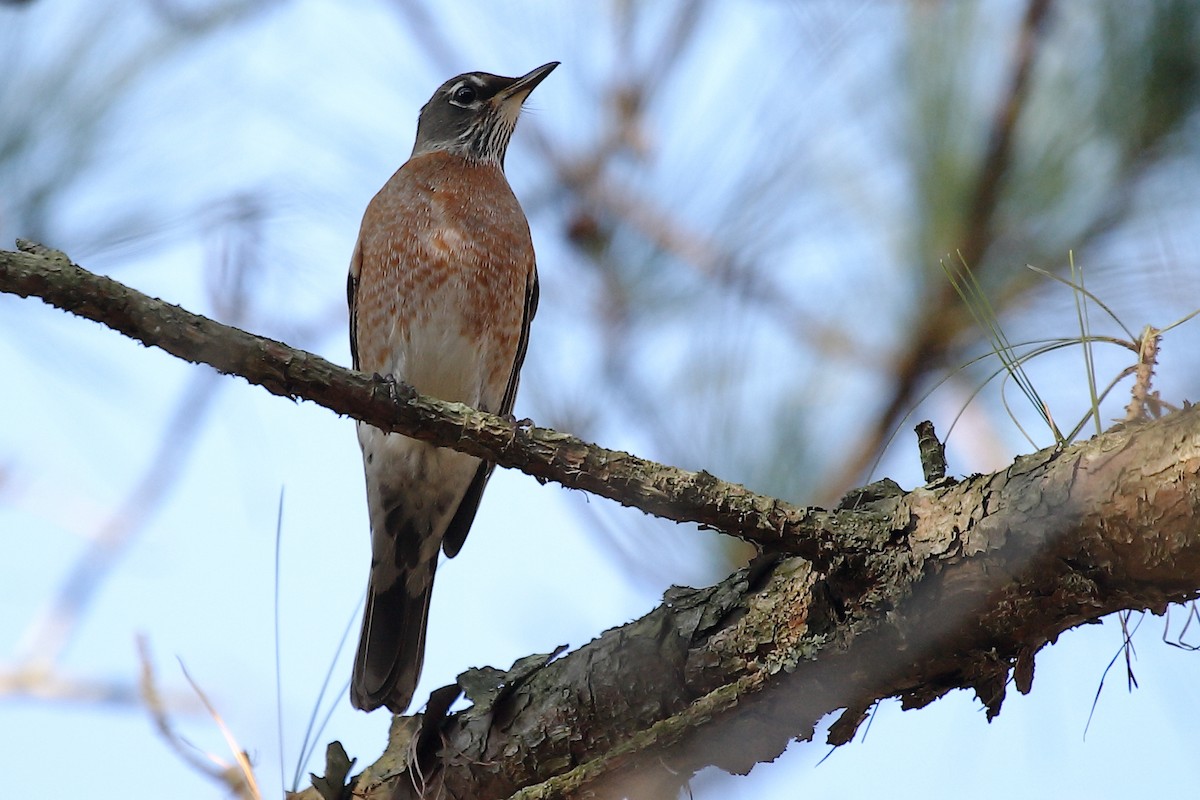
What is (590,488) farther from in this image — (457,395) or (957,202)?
(457,395)

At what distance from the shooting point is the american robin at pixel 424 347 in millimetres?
5293

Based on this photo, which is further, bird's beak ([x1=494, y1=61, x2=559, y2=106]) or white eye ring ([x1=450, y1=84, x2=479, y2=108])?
white eye ring ([x1=450, y1=84, x2=479, y2=108])

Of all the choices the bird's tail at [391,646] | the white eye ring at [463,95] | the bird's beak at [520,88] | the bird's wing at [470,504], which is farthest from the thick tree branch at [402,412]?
the white eye ring at [463,95]

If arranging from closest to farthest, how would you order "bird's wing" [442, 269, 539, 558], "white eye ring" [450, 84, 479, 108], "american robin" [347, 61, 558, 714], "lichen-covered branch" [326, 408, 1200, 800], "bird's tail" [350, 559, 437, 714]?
"lichen-covered branch" [326, 408, 1200, 800], "bird's tail" [350, 559, 437, 714], "american robin" [347, 61, 558, 714], "bird's wing" [442, 269, 539, 558], "white eye ring" [450, 84, 479, 108]

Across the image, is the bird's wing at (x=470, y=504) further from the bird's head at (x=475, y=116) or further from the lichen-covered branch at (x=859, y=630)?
the lichen-covered branch at (x=859, y=630)

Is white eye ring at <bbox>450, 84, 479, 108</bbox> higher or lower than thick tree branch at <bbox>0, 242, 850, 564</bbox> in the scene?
higher

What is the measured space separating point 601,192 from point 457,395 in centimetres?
129

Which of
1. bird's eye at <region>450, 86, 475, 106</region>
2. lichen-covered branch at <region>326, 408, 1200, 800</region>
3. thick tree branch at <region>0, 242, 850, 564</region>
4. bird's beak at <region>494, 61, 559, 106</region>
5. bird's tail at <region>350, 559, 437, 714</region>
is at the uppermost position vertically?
bird's eye at <region>450, 86, 475, 106</region>

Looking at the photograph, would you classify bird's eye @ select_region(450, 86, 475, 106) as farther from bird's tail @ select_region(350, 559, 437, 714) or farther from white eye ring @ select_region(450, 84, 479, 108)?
bird's tail @ select_region(350, 559, 437, 714)

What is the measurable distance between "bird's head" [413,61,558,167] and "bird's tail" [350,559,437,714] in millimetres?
2355

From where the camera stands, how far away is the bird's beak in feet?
20.1

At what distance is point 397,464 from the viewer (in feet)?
17.8

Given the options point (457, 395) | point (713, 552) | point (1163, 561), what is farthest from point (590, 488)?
point (457, 395)

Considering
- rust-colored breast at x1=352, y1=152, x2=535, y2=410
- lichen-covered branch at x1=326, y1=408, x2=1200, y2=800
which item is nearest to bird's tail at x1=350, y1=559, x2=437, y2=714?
rust-colored breast at x1=352, y1=152, x2=535, y2=410
